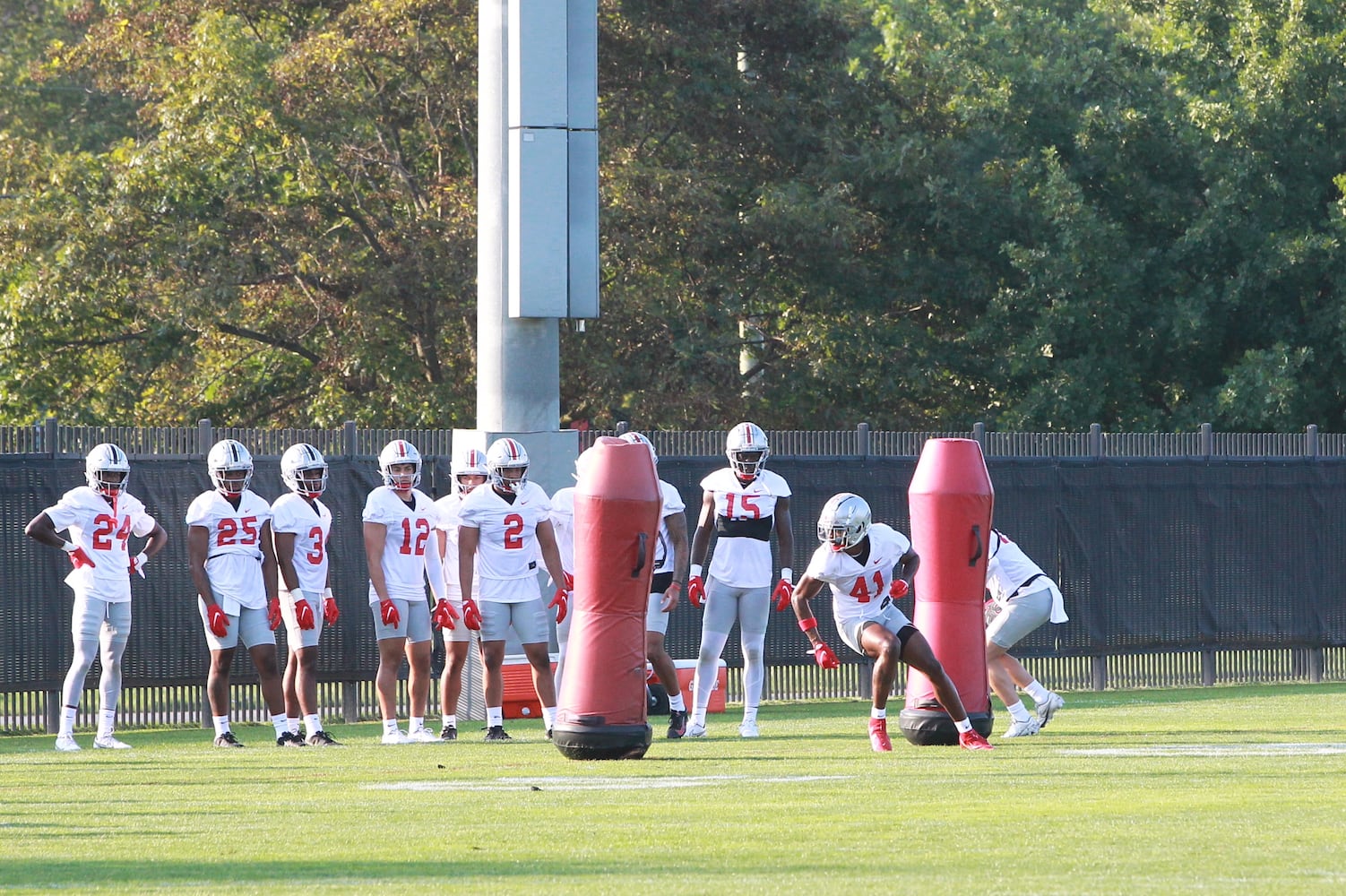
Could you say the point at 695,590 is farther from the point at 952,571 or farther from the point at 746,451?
the point at 952,571

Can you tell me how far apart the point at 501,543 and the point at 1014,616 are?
11.4ft

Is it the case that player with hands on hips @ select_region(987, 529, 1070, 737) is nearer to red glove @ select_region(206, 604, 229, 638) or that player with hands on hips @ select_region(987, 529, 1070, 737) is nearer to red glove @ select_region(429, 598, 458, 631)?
red glove @ select_region(429, 598, 458, 631)

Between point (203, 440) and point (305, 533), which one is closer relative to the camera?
point (305, 533)

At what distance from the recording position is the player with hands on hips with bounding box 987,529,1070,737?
44.7ft

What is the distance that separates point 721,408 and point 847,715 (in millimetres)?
11150

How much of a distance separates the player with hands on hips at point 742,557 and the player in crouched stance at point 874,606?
55.1 inches

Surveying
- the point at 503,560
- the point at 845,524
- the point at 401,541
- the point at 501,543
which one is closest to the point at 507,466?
the point at 501,543

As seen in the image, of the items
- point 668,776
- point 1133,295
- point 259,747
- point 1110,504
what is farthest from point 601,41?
point 668,776

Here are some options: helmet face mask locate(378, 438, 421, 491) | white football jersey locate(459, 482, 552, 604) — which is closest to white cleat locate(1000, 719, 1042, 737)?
white football jersey locate(459, 482, 552, 604)

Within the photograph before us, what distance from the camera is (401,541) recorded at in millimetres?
14156

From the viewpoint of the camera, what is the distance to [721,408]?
27.1 meters

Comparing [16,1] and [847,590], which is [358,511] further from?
[16,1]

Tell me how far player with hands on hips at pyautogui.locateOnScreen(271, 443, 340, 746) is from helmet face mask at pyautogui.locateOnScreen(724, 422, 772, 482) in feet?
9.25

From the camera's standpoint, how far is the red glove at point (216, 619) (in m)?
13.8
